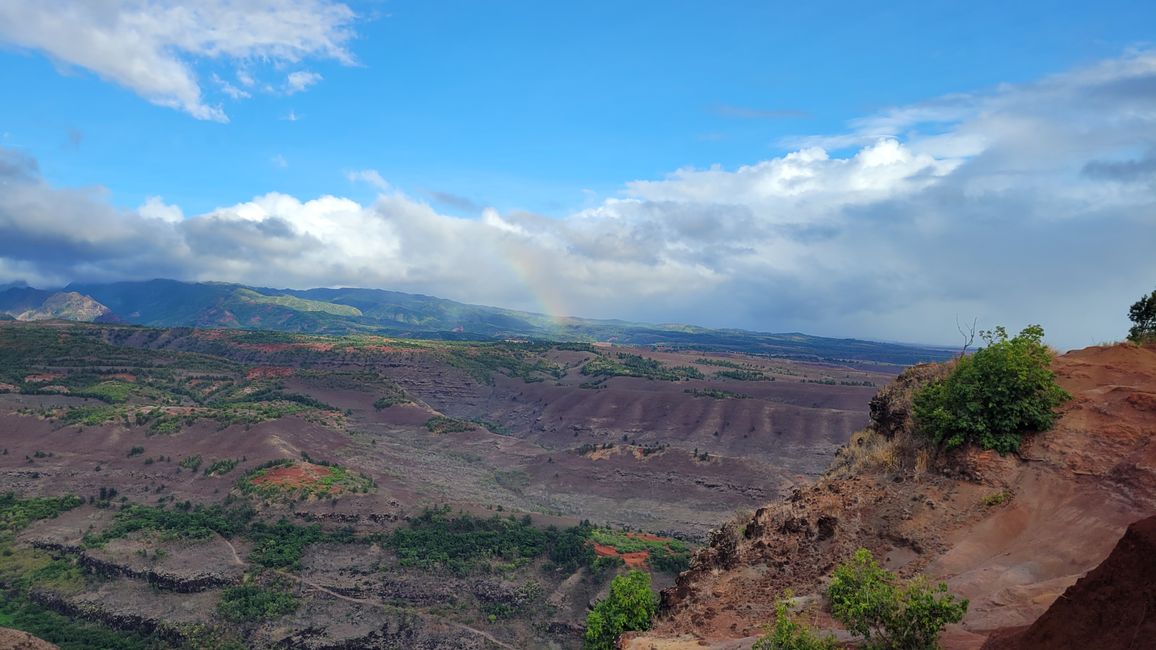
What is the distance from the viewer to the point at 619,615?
67.8ft

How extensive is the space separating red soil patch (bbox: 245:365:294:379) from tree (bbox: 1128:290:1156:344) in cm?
11981

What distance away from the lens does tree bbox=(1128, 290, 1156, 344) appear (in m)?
17.2

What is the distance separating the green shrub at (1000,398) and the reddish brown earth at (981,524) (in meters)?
0.42

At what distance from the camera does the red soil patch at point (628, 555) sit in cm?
4219

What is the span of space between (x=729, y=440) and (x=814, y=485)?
75069 millimetres

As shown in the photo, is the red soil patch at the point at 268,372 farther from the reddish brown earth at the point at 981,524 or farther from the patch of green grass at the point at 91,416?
the reddish brown earth at the point at 981,524

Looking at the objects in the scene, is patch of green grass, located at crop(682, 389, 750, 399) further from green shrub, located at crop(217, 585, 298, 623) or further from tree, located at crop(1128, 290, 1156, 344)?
tree, located at crop(1128, 290, 1156, 344)

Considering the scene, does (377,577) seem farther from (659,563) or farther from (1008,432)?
(1008,432)

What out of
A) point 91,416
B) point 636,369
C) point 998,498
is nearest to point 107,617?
point 91,416

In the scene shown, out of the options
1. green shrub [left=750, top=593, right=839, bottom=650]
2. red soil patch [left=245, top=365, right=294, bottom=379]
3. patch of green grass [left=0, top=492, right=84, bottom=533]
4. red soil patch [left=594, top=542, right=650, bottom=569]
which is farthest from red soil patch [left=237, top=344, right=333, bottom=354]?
green shrub [left=750, top=593, right=839, bottom=650]

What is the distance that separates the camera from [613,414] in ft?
335

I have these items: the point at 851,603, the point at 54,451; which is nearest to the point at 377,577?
the point at 851,603

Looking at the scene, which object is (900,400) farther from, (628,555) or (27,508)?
(27,508)

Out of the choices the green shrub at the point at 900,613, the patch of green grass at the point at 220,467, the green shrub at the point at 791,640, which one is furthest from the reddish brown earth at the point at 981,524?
the patch of green grass at the point at 220,467
